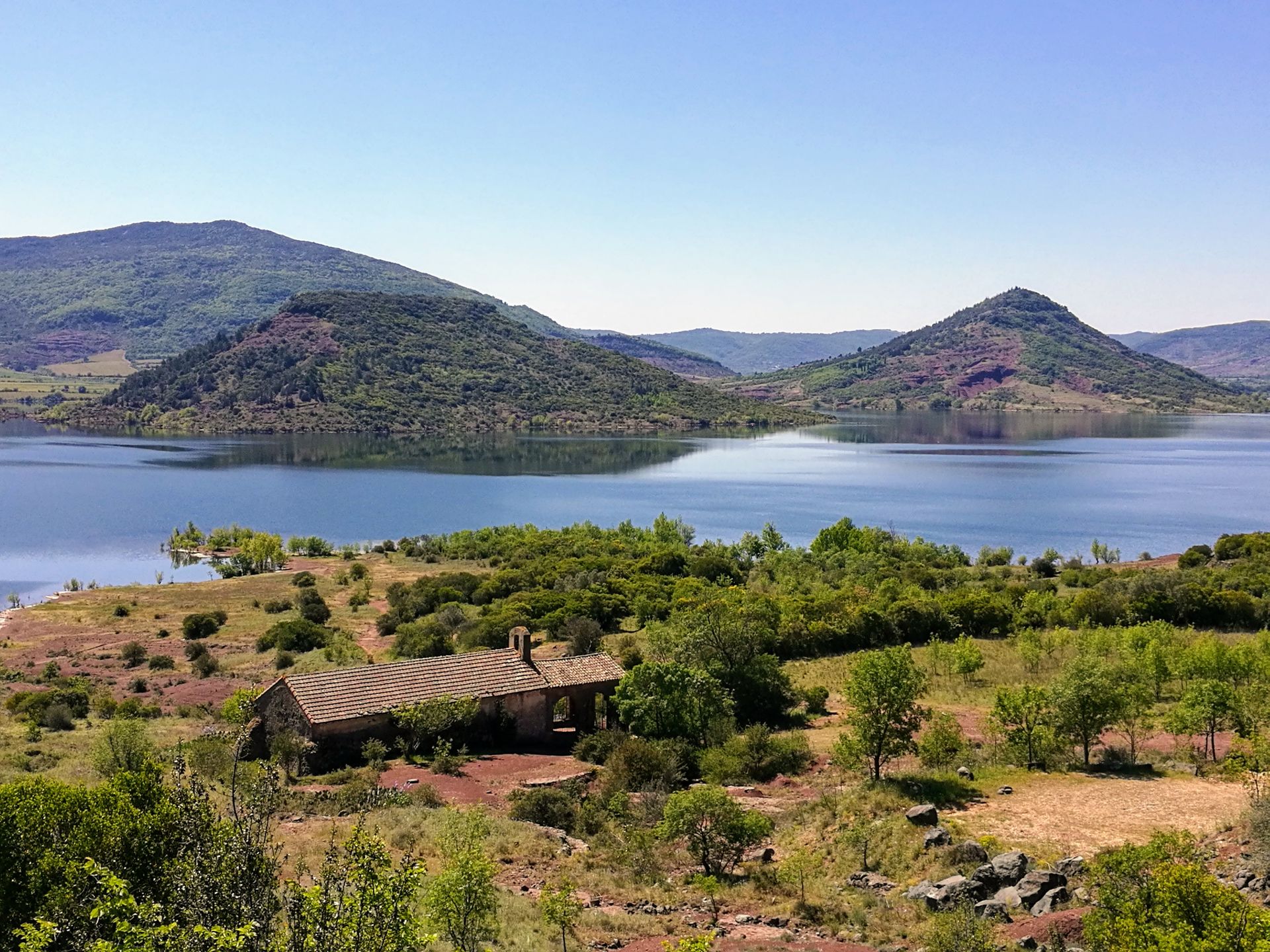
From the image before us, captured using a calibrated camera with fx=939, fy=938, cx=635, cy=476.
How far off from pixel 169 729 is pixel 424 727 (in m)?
9.26

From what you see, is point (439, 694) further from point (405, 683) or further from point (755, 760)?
point (755, 760)

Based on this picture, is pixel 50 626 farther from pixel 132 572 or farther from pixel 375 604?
pixel 132 572

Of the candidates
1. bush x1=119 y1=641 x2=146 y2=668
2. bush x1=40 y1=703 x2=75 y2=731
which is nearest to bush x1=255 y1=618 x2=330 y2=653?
bush x1=119 y1=641 x2=146 y2=668

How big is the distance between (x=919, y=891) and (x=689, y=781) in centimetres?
990

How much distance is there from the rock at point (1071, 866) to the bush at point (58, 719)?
29834 millimetres

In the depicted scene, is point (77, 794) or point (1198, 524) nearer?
point (77, 794)

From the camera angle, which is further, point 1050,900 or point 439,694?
point 439,694

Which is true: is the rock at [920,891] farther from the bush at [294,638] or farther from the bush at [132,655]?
the bush at [132,655]

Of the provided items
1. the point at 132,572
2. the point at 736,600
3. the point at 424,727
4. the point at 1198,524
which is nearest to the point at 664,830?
the point at 424,727

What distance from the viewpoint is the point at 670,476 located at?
13425 centimetres

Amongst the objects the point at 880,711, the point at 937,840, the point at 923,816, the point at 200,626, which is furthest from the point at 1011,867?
A: the point at 200,626

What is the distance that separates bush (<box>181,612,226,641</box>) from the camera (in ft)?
155

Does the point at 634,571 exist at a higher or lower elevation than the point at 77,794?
lower

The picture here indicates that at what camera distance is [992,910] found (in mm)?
15461
